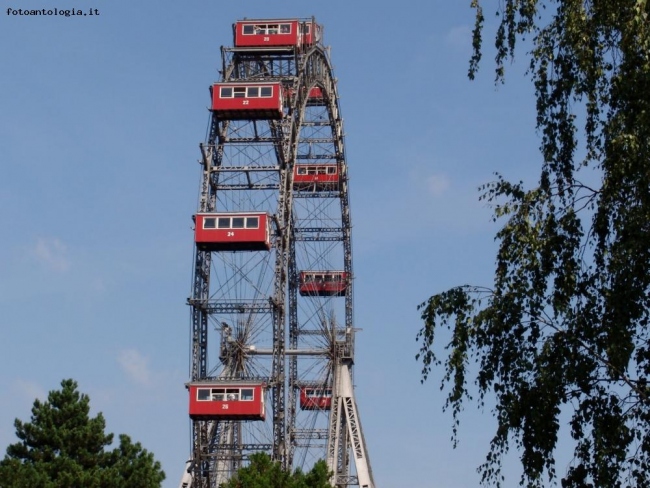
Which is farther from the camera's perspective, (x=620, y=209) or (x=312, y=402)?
(x=312, y=402)

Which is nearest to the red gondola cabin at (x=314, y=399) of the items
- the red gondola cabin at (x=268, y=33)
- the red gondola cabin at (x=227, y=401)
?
the red gondola cabin at (x=227, y=401)

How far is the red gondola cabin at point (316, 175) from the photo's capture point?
63031 millimetres

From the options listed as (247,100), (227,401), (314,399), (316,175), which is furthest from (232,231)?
(314,399)

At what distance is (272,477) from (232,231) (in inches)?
488

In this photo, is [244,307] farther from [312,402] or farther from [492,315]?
[492,315]

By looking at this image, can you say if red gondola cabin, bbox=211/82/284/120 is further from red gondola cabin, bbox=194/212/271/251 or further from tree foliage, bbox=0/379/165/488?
tree foliage, bbox=0/379/165/488

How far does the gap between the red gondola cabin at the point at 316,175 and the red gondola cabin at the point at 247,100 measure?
10204 mm

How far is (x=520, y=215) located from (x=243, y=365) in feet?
126

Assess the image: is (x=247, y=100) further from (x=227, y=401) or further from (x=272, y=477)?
(x=272, y=477)

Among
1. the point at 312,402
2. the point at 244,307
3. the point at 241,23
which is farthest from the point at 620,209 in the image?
the point at 312,402

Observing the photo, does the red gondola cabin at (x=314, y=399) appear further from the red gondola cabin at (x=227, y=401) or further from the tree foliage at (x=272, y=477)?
the tree foliage at (x=272, y=477)

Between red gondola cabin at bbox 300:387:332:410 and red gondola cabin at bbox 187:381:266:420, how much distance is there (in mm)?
13531

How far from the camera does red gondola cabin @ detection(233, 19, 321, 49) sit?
5647cm

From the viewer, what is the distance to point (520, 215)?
18484mm
